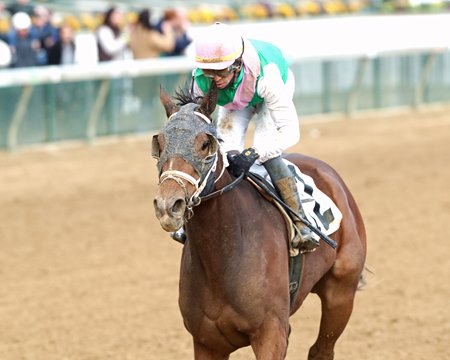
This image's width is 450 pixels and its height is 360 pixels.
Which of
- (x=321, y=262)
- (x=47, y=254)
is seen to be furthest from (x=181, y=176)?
(x=47, y=254)

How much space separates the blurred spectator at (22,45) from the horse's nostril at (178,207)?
1135 cm

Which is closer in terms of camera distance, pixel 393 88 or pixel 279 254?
pixel 279 254

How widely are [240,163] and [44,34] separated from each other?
440 inches

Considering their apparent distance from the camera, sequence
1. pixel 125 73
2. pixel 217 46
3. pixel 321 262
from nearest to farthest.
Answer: pixel 217 46
pixel 321 262
pixel 125 73

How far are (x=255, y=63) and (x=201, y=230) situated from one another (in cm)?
86

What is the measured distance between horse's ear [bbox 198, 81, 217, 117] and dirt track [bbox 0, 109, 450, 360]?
8.14 ft

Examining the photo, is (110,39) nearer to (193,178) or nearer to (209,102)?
(209,102)

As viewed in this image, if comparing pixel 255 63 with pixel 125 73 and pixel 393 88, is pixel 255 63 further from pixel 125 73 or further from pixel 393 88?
pixel 393 88

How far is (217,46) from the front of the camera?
5051 mm

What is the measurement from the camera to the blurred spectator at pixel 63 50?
621 inches

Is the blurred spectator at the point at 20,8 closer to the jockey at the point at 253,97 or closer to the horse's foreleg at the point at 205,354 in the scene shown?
the jockey at the point at 253,97

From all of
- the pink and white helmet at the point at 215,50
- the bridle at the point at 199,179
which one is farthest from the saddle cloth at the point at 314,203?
the pink and white helmet at the point at 215,50

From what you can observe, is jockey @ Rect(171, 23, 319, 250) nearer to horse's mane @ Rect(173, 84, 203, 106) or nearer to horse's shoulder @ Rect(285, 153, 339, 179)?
horse's mane @ Rect(173, 84, 203, 106)

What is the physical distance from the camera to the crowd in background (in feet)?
50.9
